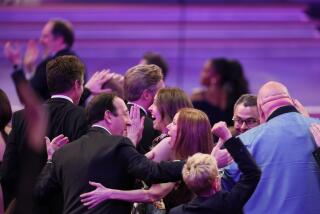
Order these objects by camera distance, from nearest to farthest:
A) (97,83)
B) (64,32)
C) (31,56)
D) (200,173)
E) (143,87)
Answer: (200,173), (143,87), (97,83), (64,32), (31,56)

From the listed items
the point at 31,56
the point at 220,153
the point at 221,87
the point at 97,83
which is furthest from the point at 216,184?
the point at 31,56

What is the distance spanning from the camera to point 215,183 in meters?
4.09

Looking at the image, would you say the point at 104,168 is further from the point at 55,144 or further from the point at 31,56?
the point at 31,56

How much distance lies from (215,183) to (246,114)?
92cm

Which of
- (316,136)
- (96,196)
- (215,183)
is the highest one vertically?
(316,136)

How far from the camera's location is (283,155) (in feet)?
14.5

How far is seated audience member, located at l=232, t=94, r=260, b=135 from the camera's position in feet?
16.2

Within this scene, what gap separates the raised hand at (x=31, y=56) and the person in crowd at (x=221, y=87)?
139 cm

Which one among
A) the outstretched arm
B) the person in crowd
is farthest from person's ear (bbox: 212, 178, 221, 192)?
the person in crowd

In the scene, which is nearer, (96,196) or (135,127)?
(96,196)

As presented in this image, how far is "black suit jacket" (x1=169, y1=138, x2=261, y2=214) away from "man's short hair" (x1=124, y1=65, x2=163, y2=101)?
970 millimetres

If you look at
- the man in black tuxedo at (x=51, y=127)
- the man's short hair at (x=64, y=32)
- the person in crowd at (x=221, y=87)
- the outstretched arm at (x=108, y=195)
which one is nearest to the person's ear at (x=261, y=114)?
the outstretched arm at (x=108, y=195)

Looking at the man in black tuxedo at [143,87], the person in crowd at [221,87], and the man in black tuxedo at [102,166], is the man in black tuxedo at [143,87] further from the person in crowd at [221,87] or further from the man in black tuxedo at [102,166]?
the person in crowd at [221,87]

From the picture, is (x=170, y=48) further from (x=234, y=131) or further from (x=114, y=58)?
(x=234, y=131)
